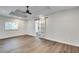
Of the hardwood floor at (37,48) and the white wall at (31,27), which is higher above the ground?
the white wall at (31,27)

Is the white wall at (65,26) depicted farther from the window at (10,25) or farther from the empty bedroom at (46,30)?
the window at (10,25)

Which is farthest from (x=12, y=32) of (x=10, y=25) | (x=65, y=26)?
(x=65, y=26)

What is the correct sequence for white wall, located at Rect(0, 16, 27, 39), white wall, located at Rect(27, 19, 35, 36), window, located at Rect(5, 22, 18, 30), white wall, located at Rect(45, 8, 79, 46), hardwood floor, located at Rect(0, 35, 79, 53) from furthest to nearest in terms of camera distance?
1. white wall, located at Rect(27, 19, 35, 36)
2. window, located at Rect(5, 22, 18, 30)
3. white wall, located at Rect(0, 16, 27, 39)
4. white wall, located at Rect(45, 8, 79, 46)
5. hardwood floor, located at Rect(0, 35, 79, 53)

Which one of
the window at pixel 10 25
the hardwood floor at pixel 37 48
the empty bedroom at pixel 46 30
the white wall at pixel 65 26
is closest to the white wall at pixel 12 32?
the empty bedroom at pixel 46 30

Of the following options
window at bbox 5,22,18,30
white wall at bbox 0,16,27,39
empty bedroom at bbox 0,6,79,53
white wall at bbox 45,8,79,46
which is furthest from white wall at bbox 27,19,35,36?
white wall at bbox 45,8,79,46

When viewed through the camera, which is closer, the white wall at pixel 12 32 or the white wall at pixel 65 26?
the white wall at pixel 65 26

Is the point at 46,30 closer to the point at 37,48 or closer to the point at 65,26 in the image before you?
the point at 65,26

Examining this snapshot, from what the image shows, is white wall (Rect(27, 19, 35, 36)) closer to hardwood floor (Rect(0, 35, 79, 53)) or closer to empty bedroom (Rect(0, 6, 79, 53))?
empty bedroom (Rect(0, 6, 79, 53))

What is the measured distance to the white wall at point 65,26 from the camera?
15.1ft

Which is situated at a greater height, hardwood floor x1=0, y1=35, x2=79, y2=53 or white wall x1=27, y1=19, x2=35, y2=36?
white wall x1=27, y1=19, x2=35, y2=36

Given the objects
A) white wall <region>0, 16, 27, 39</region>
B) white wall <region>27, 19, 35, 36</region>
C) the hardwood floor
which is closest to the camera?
the hardwood floor

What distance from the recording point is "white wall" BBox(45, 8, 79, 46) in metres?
4.61
